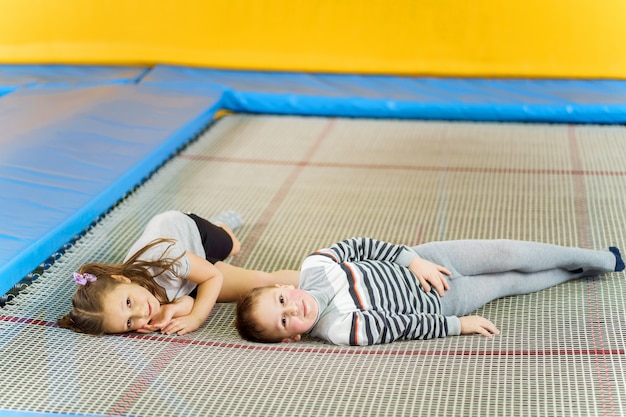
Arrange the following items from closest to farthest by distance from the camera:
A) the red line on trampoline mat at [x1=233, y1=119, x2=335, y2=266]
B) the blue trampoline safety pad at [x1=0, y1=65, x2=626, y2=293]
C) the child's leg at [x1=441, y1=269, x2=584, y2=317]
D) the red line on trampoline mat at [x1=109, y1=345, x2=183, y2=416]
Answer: the red line on trampoline mat at [x1=109, y1=345, x2=183, y2=416] → the child's leg at [x1=441, y1=269, x2=584, y2=317] → the red line on trampoline mat at [x1=233, y1=119, x2=335, y2=266] → the blue trampoline safety pad at [x1=0, y1=65, x2=626, y2=293]

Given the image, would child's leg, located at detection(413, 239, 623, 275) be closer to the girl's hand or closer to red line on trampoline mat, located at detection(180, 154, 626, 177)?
the girl's hand

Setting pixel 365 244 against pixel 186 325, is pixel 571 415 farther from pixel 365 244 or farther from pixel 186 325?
pixel 186 325

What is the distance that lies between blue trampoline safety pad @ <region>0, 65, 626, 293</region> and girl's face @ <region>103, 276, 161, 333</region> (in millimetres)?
653

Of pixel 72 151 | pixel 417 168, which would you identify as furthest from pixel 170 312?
pixel 417 168

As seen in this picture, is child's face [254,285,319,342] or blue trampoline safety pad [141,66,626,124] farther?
blue trampoline safety pad [141,66,626,124]

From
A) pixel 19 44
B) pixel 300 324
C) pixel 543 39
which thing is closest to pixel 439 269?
pixel 300 324

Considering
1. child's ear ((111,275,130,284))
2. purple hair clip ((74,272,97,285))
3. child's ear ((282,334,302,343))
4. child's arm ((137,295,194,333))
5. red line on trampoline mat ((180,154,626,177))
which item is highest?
purple hair clip ((74,272,97,285))

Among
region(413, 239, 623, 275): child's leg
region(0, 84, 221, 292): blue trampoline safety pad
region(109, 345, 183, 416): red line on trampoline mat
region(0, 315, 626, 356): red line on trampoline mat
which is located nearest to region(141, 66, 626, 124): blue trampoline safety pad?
region(0, 84, 221, 292): blue trampoline safety pad

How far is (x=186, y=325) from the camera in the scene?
2.15 m

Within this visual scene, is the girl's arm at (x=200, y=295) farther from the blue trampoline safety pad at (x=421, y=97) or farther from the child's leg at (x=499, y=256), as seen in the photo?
the blue trampoline safety pad at (x=421, y=97)

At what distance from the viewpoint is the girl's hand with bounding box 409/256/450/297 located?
7.11ft

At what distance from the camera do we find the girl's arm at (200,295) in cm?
215

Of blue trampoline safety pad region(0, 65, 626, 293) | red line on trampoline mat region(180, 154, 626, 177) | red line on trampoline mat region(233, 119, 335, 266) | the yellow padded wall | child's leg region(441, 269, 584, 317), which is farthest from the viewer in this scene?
the yellow padded wall

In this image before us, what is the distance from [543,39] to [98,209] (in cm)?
252
